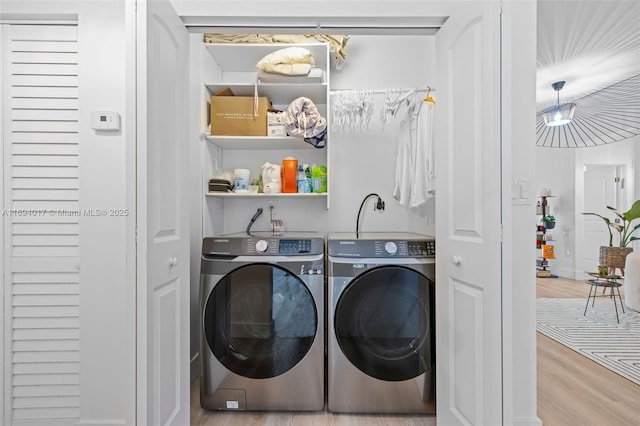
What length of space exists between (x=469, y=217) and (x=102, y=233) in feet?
5.23

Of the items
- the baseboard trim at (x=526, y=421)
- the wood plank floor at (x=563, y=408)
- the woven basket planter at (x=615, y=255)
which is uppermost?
the woven basket planter at (x=615, y=255)

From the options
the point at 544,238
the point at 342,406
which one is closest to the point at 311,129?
the point at 342,406

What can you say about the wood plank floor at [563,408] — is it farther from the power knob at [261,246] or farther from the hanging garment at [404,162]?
the hanging garment at [404,162]

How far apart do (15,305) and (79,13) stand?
134 cm

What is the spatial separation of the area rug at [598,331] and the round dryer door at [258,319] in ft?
6.71

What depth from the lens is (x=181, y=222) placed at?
1.35 meters

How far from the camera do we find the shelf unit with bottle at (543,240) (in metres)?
2.49

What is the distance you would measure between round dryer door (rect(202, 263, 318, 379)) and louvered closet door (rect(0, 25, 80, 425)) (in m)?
0.63

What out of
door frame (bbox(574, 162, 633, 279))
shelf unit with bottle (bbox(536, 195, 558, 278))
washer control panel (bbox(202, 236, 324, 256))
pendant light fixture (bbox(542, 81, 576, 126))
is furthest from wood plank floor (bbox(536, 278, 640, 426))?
pendant light fixture (bbox(542, 81, 576, 126))

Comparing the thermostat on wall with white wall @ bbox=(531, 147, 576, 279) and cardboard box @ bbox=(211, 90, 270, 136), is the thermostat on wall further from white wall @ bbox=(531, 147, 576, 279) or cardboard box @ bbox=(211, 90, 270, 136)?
white wall @ bbox=(531, 147, 576, 279)

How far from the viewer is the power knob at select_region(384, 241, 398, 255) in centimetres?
162

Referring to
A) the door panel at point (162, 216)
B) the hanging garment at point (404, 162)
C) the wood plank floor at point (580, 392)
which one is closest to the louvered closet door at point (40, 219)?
the door panel at point (162, 216)

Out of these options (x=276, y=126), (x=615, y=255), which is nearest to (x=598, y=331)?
(x=615, y=255)

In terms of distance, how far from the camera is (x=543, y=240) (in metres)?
2.77
